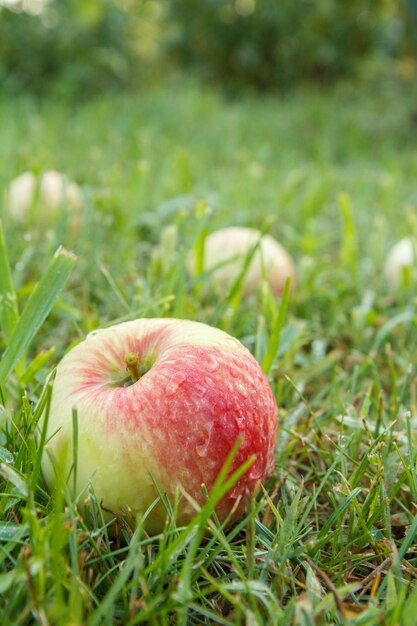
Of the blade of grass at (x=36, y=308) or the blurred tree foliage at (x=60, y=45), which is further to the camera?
the blurred tree foliage at (x=60, y=45)

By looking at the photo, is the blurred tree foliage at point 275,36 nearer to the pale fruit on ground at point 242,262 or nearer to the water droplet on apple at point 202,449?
the pale fruit on ground at point 242,262

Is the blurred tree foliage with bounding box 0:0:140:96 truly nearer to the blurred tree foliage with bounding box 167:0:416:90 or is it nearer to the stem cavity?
the blurred tree foliage with bounding box 167:0:416:90

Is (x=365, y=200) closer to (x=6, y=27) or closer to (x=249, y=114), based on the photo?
(x=249, y=114)

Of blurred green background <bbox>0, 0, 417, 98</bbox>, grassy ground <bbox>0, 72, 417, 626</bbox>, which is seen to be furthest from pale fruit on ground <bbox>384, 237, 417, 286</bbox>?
blurred green background <bbox>0, 0, 417, 98</bbox>

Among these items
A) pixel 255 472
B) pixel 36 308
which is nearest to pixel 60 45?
pixel 36 308

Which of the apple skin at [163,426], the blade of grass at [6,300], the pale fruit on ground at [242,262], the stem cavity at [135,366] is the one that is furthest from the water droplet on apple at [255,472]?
the pale fruit on ground at [242,262]

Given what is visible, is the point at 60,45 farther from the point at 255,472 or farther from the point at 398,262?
the point at 255,472

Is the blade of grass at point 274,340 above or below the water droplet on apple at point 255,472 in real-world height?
above

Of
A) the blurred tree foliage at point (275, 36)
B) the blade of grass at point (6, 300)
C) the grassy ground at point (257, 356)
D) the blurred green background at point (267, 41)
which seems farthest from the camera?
the blurred tree foliage at point (275, 36)
